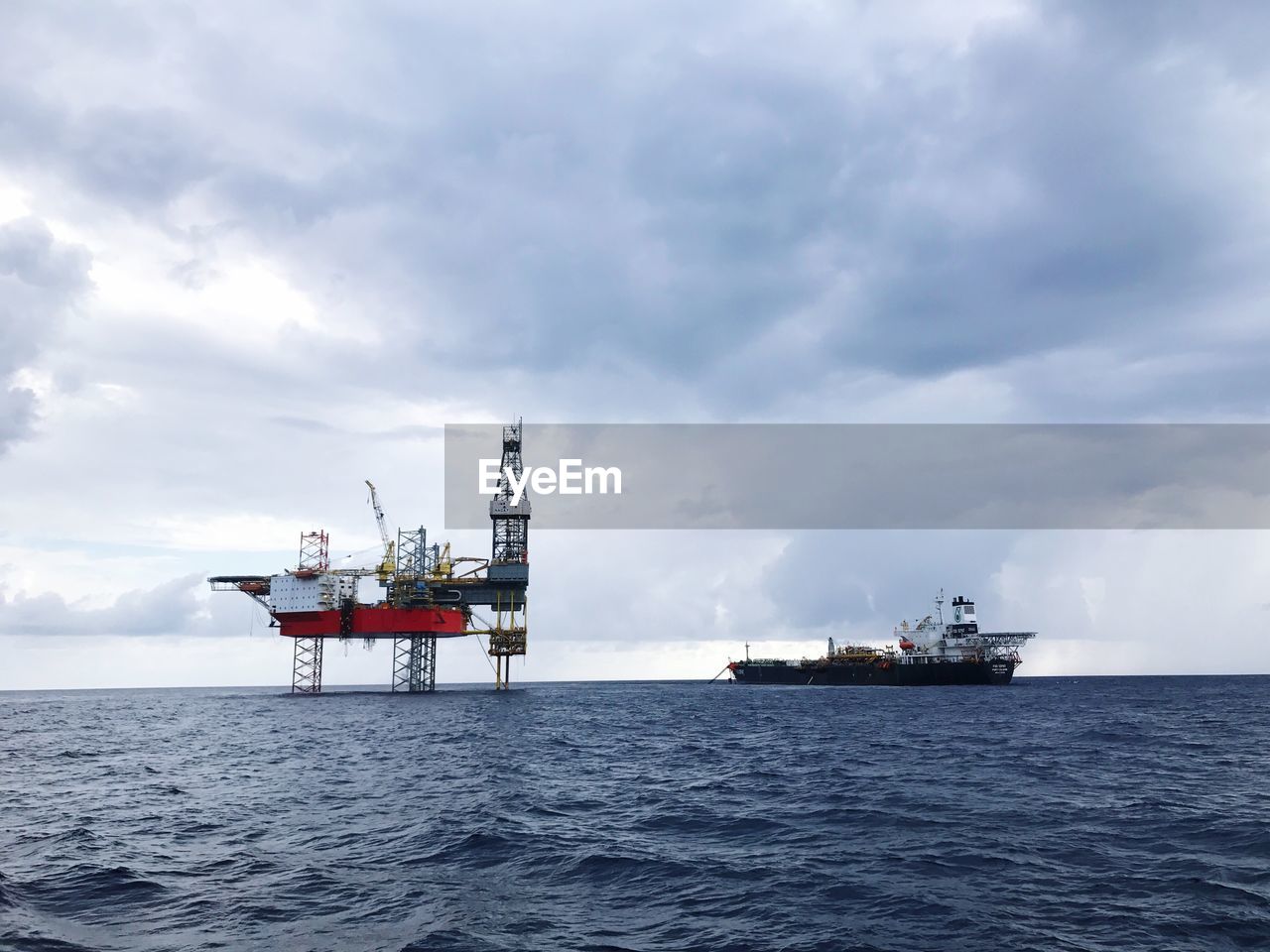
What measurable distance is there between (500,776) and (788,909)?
71.9 ft

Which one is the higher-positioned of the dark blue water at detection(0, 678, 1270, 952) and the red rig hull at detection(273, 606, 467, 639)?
the red rig hull at detection(273, 606, 467, 639)

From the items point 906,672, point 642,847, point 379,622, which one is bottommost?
point 906,672

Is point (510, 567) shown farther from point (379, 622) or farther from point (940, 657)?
point (940, 657)

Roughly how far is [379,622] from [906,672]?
293 ft

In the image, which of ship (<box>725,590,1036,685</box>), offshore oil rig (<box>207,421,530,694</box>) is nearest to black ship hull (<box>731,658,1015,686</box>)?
ship (<box>725,590,1036,685</box>)

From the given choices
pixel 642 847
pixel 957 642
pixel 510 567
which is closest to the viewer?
pixel 642 847

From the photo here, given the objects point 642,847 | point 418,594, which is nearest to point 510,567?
point 418,594

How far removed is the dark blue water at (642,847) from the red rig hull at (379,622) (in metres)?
50.1

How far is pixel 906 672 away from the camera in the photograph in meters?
136

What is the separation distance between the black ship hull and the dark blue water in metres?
88.3

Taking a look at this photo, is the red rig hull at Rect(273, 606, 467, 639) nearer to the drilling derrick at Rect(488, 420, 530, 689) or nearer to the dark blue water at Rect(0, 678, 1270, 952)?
the drilling derrick at Rect(488, 420, 530, 689)

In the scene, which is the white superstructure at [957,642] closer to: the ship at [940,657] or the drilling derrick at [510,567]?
the ship at [940,657]

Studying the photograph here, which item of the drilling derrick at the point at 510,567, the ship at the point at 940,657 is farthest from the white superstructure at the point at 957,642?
A: the drilling derrick at the point at 510,567

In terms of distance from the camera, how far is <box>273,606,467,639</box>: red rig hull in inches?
3883
